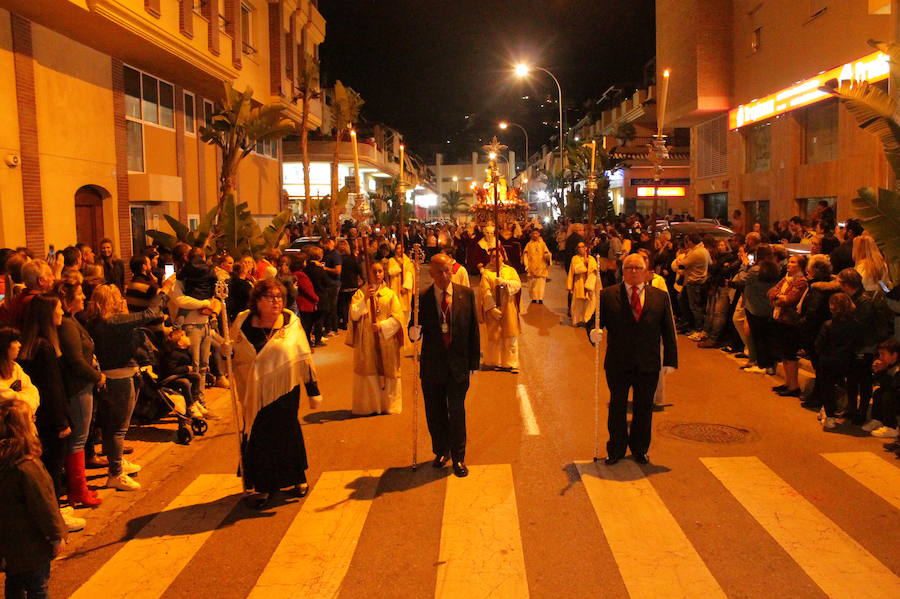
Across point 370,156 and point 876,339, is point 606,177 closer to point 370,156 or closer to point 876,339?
point 370,156

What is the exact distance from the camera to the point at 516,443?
27.8 feet

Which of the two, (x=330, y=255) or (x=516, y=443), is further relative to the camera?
(x=330, y=255)

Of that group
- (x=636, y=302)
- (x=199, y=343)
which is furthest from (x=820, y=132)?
(x=199, y=343)

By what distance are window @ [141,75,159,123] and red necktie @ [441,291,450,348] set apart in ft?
51.8

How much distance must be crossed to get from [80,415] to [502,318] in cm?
650

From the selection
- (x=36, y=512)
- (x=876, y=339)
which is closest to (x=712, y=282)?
(x=876, y=339)

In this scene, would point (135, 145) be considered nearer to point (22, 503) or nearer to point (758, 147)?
point (22, 503)

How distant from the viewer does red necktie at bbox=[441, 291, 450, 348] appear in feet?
24.8

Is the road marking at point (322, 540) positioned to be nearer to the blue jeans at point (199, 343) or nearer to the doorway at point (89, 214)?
the blue jeans at point (199, 343)

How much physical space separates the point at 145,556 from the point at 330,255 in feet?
35.3

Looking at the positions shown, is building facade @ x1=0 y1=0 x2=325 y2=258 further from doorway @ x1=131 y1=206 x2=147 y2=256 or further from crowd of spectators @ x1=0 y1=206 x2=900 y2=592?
crowd of spectators @ x1=0 y1=206 x2=900 y2=592

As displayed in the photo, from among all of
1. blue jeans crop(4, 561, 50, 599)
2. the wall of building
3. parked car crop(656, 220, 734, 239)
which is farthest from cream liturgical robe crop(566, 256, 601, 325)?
blue jeans crop(4, 561, 50, 599)

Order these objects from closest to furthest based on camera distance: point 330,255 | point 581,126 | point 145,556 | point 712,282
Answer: point 145,556 → point 712,282 → point 330,255 → point 581,126

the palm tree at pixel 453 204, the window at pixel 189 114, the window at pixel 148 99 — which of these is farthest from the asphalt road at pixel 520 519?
the palm tree at pixel 453 204
